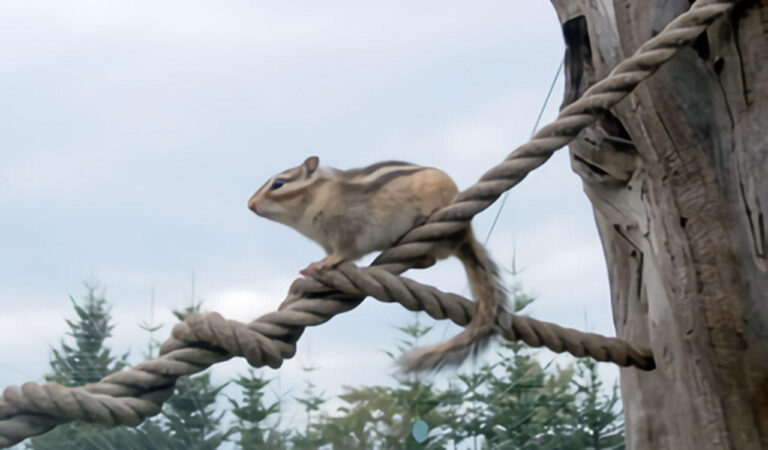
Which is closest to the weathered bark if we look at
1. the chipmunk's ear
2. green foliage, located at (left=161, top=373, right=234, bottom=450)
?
the chipmunk's ear

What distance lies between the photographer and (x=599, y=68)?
5.46ft

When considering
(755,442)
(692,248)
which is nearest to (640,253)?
(692,248)

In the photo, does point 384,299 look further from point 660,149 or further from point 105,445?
point 105,445

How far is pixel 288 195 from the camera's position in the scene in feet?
5.52

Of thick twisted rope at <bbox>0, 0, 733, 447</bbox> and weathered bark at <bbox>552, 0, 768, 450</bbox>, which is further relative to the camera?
weathered bark at <bbox>552, 0, 768, 450</bbox>

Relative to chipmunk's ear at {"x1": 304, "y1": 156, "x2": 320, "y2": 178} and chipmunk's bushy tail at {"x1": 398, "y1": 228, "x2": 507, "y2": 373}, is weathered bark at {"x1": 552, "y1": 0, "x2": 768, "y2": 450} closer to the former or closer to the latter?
chipmunk's bushy tail at {"x1": 398, "y1": 228, "x2": 507, "y2": 373}

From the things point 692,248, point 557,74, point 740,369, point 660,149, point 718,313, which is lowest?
point 740,369

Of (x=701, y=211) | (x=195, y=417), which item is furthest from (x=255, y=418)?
(x=701, y=211)

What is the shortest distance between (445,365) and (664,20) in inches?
30.8

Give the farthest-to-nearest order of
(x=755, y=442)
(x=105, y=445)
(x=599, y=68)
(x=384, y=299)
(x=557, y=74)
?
(x=557, y=74) < (x=105, y=445) < (x=599, y=68) < (x=755, y=442) < (x=384, y=299)

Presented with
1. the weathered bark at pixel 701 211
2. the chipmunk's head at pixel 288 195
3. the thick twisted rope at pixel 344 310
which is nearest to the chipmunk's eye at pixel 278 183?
the chipmunk's head at pixel 288 195

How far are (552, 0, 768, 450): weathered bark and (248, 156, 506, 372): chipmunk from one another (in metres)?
0.35

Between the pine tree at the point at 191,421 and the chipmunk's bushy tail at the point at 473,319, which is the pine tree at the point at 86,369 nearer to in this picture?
the pine tree at the point at 191,421

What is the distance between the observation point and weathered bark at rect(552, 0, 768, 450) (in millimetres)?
1475
